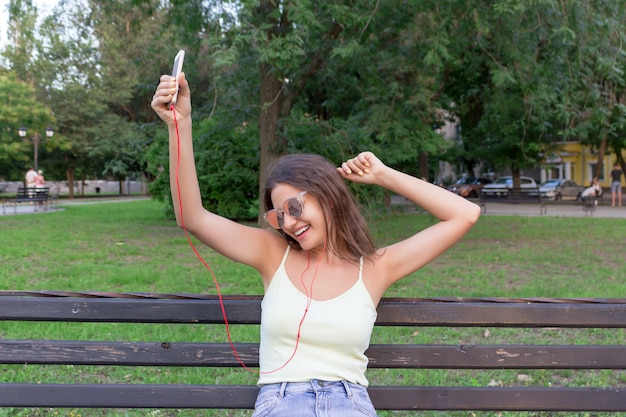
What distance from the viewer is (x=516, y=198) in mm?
23703

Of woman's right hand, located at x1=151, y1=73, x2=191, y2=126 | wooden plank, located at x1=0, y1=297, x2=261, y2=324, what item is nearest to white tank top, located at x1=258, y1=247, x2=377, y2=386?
wooden plank, located at x1=0, y1=297, x2=261, y2=324

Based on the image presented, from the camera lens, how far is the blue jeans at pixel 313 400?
7.02 feet

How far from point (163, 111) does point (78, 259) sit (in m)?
8.06

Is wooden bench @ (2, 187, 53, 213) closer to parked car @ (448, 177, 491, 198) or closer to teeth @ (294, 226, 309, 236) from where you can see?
parked car @ (448, 177, 491, 198)

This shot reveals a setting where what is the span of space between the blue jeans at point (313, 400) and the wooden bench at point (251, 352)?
1.67ft

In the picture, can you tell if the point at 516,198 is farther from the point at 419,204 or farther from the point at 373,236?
the point at 419,204

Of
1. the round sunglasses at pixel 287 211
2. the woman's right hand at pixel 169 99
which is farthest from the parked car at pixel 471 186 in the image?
the woman's right hand at pixel 169 99

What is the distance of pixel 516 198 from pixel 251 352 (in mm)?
22367

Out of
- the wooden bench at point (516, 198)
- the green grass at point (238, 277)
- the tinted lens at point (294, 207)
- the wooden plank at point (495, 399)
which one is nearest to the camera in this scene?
the tinted lens at point (294, 207)

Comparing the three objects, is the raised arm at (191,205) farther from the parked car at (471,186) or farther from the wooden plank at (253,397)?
the parked car at (471,186)

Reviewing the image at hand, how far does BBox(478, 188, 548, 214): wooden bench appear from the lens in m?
22.8

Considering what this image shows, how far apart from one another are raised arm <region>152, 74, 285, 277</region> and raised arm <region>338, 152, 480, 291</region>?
39 centimetres

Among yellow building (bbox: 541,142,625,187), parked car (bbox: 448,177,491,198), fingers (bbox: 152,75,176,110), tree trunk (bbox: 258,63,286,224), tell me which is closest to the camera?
fingers (bbox: 152,75,176,110)

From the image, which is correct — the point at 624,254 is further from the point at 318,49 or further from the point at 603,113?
the point at 318,49
